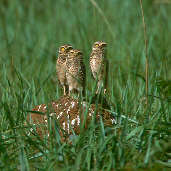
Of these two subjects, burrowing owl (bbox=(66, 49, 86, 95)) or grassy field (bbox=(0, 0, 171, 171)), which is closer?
grassy field (bbox=(0, 0, 171, 171))

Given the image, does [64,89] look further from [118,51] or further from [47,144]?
[118,51]

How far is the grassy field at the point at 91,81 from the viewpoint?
11.2ft

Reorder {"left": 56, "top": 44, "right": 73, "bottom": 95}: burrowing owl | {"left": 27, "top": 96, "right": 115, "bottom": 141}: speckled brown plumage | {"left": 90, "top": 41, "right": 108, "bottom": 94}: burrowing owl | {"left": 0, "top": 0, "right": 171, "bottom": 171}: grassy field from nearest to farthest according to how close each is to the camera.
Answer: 1. {"left": 0, "top": 0, "right": 171, "bottom": 171}: grassy field
2. {"left": 27, "top": 96, "right": 115, "bottom": 141}: speckled brown plumage
3. {"left": 90, "top": 41, "right": 108, "bottom": 94}: burrowing owl
4. {"left": 56, "top": 44, "right": 73, "bottom": 95}: burrowing owl

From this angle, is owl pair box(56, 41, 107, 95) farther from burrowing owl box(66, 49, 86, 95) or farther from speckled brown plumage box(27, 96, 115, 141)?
speckled brown plumage box(27, 96, 115, 141)

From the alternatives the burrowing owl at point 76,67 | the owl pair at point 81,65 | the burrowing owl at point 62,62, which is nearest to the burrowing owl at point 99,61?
the owl pair at point 81,65

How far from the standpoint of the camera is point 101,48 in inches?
173

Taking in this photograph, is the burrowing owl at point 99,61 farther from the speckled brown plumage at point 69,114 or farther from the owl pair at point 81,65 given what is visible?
the speckled brown plumage at point 69,114

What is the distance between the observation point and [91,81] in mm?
5219

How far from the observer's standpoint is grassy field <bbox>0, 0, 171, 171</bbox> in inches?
135

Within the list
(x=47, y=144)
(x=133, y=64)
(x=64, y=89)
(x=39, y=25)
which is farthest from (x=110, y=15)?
(x=47, y=144)

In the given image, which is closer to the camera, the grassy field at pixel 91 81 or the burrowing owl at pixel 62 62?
the grassy field at pixel 91 81

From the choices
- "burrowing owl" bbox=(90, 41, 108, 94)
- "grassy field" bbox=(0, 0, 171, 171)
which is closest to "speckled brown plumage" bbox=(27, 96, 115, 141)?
"grassy field" bbox=(0, 0, 171, 171)

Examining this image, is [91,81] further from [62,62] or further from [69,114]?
[69,114]

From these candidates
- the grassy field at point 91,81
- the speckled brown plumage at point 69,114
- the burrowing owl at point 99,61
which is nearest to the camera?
the grassy field at point 91,81
